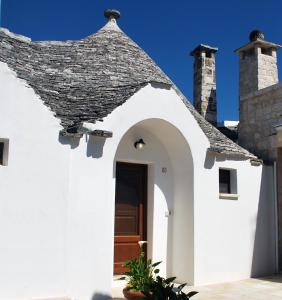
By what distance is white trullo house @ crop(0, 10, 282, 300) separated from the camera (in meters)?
8.07

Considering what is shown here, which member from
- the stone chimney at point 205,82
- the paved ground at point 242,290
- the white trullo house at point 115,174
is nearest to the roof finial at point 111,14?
the white trullo house at point 115,174

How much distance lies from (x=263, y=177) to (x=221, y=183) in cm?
167

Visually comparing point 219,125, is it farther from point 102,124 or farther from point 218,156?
point 102,124

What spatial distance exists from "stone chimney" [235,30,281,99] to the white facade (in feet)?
12.0

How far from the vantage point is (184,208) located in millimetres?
11219

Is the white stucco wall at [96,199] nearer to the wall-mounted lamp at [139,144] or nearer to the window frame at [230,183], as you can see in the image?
the wall-mounted lamp at [139,144]

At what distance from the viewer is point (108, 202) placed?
30.3 ft

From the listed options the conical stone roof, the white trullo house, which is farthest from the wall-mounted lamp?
the conical stone roof

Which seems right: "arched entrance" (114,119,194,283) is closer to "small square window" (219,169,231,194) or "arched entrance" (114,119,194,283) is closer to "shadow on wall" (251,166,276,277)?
"small square window" (219,169,231,194)

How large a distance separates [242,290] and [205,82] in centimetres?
903

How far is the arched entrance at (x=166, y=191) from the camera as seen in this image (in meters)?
10.9

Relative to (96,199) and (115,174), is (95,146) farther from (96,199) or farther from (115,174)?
(115,174)

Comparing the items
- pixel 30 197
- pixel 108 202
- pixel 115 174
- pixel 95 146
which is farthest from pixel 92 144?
pixel 30 197

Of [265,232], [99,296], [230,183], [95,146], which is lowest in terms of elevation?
[99,296]
